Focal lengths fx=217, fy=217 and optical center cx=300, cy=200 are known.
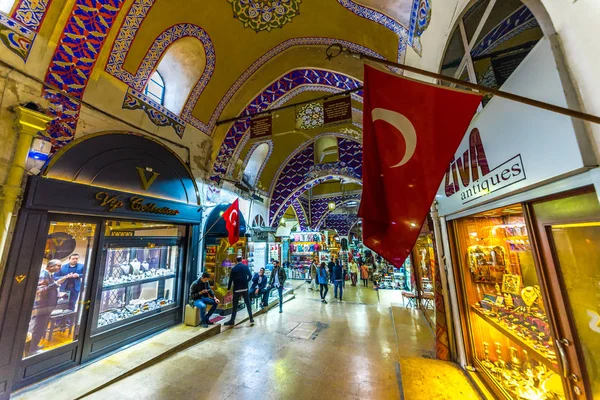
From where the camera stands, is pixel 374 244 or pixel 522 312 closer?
pixel 374 244

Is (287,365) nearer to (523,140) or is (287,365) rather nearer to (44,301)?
(44,301)

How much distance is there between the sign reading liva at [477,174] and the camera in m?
1.59

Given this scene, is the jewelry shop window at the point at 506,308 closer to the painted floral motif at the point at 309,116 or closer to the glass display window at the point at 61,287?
the painted floral motif at the point at 309,116

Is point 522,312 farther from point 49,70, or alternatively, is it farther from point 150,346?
point 49,70

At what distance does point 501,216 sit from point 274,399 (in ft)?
11.8

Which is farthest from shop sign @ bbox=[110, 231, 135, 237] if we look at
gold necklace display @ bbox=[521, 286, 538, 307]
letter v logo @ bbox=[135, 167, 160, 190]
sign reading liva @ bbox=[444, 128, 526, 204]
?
gold necklace display @ bbox=[521, 286, 538, 307]

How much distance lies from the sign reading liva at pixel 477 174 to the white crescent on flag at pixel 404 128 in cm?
73

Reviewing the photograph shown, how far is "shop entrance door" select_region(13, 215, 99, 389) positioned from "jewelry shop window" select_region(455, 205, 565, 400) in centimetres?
568

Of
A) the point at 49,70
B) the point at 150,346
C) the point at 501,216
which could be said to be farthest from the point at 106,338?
the point at 501,216

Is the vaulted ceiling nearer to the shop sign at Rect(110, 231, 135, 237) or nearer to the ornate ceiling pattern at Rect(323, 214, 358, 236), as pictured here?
the shop sign at Rect(110, 231, 135, 237)

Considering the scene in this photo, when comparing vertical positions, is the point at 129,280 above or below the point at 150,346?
above

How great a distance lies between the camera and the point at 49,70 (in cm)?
320

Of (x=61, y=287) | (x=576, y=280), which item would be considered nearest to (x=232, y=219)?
(x=61, y=287)

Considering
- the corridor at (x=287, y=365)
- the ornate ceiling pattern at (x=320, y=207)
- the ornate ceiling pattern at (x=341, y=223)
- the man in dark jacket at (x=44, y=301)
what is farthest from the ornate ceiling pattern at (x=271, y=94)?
the ornate ceiling pattern at (x=341, y=223)
